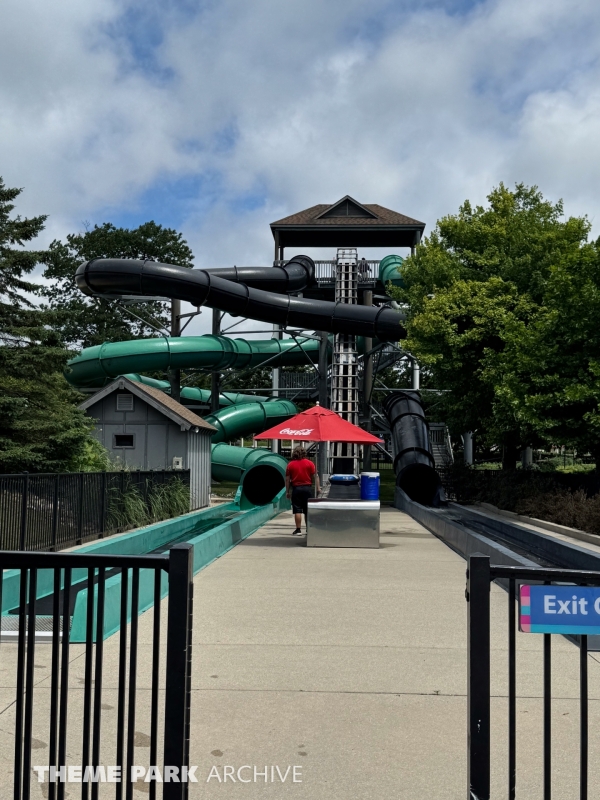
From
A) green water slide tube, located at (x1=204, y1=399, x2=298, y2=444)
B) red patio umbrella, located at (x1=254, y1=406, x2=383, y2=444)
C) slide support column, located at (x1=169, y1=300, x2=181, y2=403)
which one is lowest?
red patio umbrella, located at (x1=254, y1=406, x2=383, y2=444)

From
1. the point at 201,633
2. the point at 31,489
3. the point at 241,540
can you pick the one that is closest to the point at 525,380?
the point at 241,540

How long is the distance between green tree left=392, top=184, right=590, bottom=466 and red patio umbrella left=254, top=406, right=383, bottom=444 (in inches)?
345

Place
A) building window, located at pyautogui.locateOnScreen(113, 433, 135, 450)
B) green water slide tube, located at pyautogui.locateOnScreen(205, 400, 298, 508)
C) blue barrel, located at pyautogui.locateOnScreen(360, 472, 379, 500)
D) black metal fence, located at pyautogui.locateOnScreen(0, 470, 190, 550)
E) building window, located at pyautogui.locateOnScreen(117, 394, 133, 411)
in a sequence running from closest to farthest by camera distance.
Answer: black metal fence, located at pyautogui.locateOnScreen(0, 470, 190, 550)
blue barrel, located at pyautogui.locateOnScreen(360, 472, 379, 500)
building window, located at pyautogui.locateOnScreen(113, 433, 135, 450)
building window, located at pyautogui.locateOnScreen(117, 394, 133, 411)
green water slide tube, located at pyautogui.locateOnScreen(205, 400, 298, 508)

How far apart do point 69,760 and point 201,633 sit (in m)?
3.43

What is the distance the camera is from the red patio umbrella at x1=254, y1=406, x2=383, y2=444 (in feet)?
55.5

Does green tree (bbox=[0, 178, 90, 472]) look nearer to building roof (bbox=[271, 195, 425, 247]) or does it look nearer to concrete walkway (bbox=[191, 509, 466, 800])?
concrete walkway (bbox=[191, 509, 466, 800])

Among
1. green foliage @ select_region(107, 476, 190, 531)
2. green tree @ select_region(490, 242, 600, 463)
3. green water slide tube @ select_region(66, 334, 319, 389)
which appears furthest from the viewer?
green water slide tube @ select_region(66, 334, 319, 389)

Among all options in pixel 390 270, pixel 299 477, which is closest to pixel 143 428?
pixel 299 477

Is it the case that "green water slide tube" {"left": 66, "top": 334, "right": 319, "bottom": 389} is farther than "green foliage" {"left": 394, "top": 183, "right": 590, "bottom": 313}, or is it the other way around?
"green water slide tube" {"left": 66, "top": 334, "right": 319, "bottom": 389}

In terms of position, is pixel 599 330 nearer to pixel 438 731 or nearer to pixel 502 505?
pixel 502 505

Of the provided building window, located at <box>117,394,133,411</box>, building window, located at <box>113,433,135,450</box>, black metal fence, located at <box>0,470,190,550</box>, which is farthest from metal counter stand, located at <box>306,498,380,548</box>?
building window, located at <box>117,394,133,411</box>

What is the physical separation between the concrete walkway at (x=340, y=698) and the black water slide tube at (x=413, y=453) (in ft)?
64.7

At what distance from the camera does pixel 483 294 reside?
28.1m

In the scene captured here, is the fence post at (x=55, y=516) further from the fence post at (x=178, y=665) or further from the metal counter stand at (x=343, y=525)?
the fence post at (x=178, y=665)
